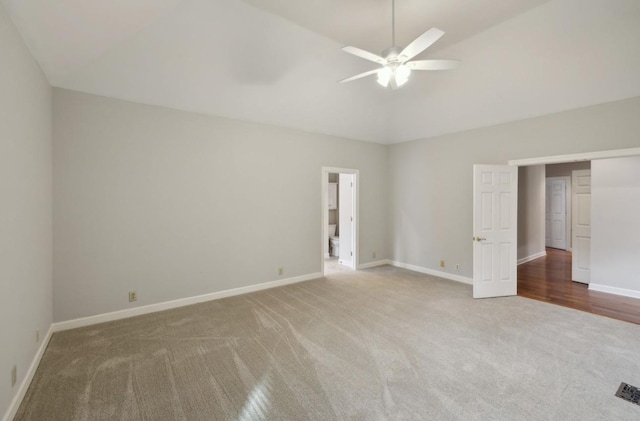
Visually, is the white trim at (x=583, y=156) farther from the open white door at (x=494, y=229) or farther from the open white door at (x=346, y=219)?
the open white door at (x=346, y=219)

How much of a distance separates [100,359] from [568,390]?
4.04 m

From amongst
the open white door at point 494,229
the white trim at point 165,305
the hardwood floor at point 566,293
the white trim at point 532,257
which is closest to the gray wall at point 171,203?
the white trim at point 165,305

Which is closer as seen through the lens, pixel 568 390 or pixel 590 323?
pixel 568 390

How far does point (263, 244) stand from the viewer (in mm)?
4582

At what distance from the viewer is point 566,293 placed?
4.38m

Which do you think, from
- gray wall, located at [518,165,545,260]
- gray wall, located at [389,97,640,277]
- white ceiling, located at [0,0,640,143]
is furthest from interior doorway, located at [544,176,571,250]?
white ceiling, located at [0,0,640,143]

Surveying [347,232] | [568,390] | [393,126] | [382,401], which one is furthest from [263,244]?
[568,390]

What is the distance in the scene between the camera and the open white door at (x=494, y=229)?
4.25m

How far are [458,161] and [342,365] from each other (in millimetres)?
4217

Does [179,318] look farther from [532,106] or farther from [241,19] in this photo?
[532,106]

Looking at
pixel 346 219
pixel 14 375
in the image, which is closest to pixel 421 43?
pixel 14 375

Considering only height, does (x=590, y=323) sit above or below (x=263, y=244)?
below

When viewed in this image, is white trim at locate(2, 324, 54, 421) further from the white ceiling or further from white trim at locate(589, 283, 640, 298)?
white trim at locate(589, 283, 640, 298)

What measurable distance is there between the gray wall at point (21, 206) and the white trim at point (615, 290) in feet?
23.6
